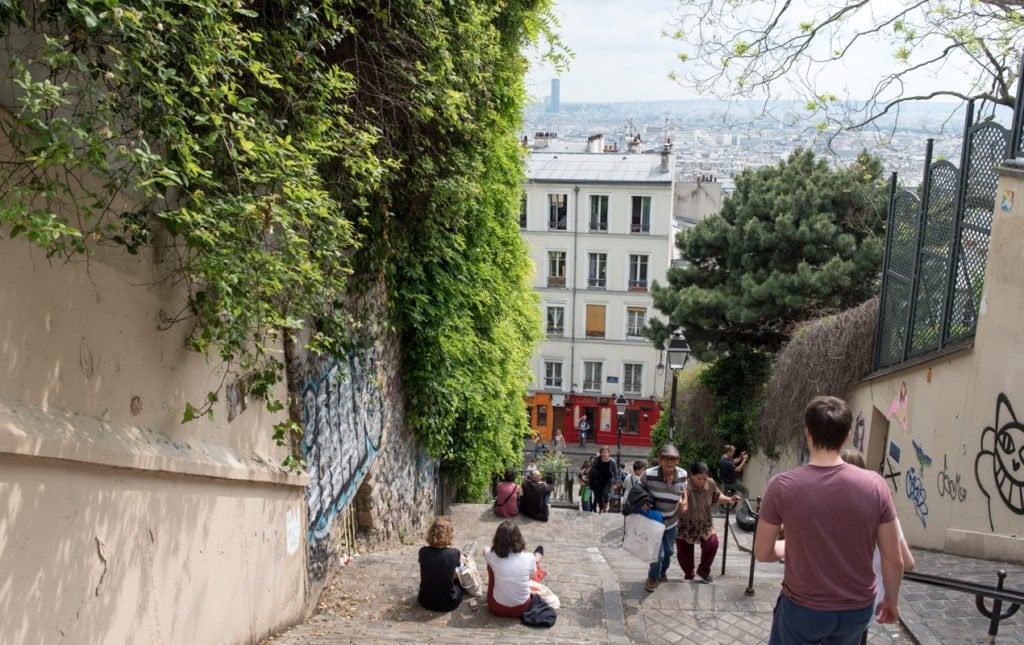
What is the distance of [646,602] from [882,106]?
5976mm

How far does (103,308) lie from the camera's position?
12.7 ft

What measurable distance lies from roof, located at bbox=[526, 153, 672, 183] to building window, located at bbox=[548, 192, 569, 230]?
2.42 ft

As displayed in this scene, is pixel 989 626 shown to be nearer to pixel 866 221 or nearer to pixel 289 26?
pixel 289 26

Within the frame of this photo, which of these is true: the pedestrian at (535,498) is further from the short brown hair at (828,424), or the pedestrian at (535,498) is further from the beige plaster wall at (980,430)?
the short brown hair at (828,424)

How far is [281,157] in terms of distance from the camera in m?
4.09

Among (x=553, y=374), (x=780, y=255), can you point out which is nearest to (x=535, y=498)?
(x=780, y=255)

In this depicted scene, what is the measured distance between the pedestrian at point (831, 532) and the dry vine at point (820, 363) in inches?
400

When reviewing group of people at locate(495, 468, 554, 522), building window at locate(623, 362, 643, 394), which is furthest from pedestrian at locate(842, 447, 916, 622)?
building window at locate(623, 362, 643, 394)

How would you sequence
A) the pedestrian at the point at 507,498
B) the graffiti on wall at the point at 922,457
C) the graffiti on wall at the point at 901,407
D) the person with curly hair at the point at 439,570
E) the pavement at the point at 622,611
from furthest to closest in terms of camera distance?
the pedestrian at the point at 507,498
the graffiti on wall at the point at 901,407
the graffiti on wall at the point at 922,457
the person with curly hair at the point at 439,570
the pavement at the point at 622,611

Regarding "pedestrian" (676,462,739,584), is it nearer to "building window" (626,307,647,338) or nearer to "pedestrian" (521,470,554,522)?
"pedestrian" (521,470,554,522)

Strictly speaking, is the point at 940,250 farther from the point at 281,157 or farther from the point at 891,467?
the point at 281,157

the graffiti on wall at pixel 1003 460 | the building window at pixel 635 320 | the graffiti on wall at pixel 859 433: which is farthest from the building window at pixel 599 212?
the graffiti on wall at pixel 1003 460

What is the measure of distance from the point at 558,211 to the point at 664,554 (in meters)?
27.2

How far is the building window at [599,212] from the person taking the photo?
32.6 m
